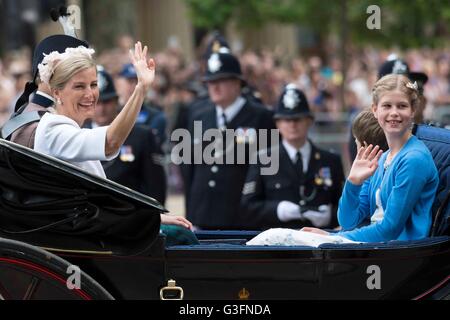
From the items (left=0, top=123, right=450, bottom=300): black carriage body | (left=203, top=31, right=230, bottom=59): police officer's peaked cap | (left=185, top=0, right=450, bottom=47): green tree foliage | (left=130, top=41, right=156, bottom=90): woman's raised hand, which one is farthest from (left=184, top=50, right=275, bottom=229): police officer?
(left=185, top=0, right=450, bottom=47): green tree foliage

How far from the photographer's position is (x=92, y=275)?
491cm

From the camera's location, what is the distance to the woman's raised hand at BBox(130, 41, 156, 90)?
4922 mm

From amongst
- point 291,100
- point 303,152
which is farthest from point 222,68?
point 303,152

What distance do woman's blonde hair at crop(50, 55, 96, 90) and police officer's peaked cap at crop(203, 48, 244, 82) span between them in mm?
3419

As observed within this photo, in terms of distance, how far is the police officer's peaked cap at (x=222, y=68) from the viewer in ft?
28.0

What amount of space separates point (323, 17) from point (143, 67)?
33.5 ft

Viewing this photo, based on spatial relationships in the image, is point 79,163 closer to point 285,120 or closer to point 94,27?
point 285,120

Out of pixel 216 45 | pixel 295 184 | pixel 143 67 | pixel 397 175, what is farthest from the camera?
pixel 216 45

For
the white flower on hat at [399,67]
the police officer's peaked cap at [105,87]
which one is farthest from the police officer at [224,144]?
the white flower on hat at [399,67]

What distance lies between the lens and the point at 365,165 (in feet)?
17.3

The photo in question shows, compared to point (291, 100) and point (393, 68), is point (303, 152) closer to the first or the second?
point (291, 100)

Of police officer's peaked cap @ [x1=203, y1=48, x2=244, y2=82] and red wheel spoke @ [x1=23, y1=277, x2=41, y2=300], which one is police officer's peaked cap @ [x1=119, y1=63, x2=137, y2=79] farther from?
red wheel spoke @ [x1=23, y1=277, x2=41, y2=300]
